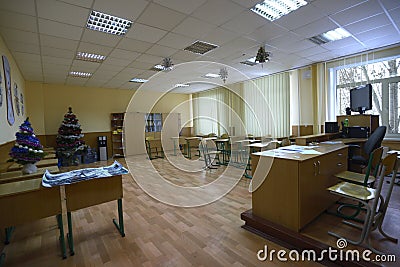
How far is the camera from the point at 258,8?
2.93 m

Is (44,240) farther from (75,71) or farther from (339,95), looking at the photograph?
(339,95)

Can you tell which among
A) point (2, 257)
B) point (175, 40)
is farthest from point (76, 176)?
point (175, 40)

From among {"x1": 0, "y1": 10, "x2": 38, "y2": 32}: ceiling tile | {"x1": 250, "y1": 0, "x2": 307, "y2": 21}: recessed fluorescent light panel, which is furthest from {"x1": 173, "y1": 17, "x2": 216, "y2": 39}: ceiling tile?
{"x1": 0, "y1": 10, "x2": 38, "y2": 32}: ceiling tile

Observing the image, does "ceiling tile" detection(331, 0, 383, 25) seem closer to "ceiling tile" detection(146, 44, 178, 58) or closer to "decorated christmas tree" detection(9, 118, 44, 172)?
"ceiling tile" detection(146, 44, 178, 58)

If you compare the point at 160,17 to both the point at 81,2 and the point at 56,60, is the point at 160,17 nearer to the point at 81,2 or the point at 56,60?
the point at 81,2

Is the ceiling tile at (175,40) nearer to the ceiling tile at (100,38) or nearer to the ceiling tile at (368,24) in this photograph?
the ceiling tile at (100,38)

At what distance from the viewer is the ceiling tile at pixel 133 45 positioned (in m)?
3.80

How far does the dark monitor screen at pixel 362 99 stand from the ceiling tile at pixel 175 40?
12.1 ft

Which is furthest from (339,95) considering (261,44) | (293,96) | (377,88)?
(261,44)

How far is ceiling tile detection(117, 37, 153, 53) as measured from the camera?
3.80m

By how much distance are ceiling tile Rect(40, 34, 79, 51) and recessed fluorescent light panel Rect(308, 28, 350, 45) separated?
478 cm

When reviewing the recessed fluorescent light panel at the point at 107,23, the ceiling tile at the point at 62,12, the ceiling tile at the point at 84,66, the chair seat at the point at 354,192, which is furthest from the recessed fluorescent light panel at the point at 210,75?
the chair seat at the point at 354,192

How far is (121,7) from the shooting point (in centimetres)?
269

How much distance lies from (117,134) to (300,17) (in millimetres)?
7550
